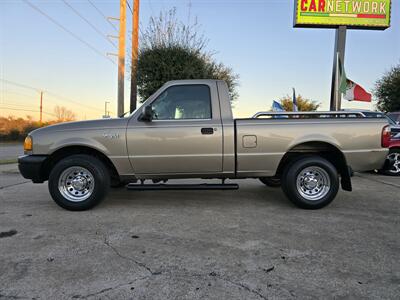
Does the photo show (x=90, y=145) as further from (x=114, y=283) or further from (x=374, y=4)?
(x=374, y=4)

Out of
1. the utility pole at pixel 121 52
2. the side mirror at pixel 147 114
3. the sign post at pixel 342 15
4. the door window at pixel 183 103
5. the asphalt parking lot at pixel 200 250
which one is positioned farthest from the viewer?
the sign post at pixel 342 15

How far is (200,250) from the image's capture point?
9.95ft

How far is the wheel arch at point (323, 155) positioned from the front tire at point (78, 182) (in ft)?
9.14

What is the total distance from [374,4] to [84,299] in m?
17.7

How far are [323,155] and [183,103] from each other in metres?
2.43

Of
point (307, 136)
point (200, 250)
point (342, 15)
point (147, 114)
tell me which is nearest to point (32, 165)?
point (147, 114)

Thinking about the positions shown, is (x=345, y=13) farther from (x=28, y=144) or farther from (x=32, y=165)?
(x=32, y=165)

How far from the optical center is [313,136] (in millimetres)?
4395

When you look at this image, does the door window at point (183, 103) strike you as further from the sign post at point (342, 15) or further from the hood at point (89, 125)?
the sign post at point (342, 15)

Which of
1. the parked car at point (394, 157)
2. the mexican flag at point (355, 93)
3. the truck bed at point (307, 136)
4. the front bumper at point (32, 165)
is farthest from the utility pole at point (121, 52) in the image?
the parked car at point (394, 157)

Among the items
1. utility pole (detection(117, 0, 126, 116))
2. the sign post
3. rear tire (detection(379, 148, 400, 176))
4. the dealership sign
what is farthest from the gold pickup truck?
the dealership sign

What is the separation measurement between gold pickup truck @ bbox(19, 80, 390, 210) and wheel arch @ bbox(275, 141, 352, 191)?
1.2 inches

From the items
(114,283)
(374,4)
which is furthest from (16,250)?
(374,4)

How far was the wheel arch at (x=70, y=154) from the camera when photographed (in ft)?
14.7
